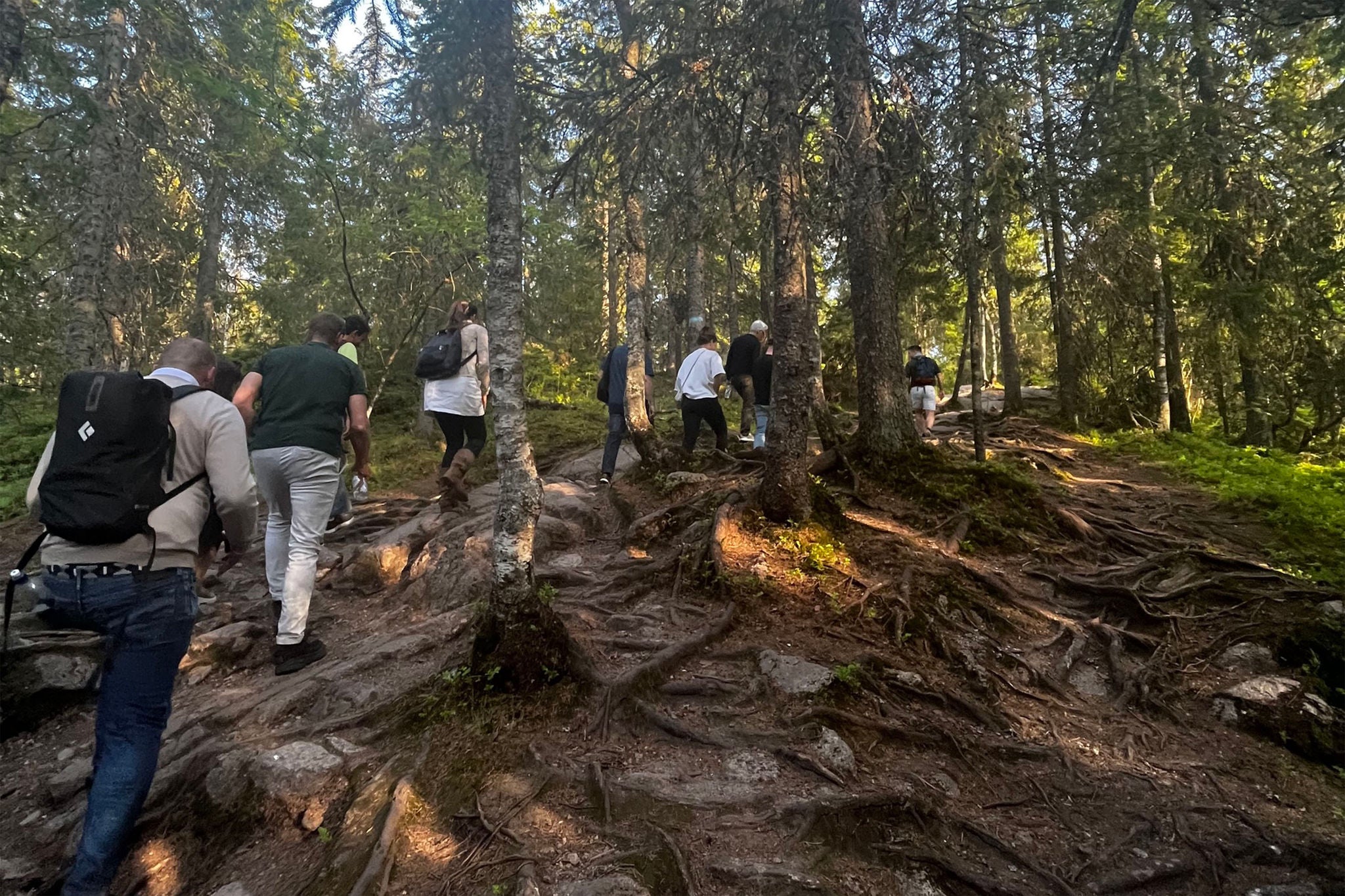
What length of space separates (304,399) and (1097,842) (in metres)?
5.48

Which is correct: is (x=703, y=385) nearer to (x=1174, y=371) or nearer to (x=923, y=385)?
(x=923, y=385)

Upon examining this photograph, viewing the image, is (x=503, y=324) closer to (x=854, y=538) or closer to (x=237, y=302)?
(x=854, y=538)

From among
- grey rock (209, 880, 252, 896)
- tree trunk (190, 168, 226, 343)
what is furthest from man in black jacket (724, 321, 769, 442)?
tree trunk (190, 168, 226, 343)

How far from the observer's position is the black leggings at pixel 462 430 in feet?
24.0

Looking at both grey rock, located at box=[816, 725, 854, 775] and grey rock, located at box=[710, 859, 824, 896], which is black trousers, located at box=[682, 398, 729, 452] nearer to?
grey rock, located at box=[816, 725, 854, 775]

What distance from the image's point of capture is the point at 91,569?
2.75 meters

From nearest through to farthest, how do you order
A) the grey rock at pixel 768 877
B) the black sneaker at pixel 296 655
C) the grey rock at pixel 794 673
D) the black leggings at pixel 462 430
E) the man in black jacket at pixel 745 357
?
the grey rock at pixel 768 877 < the grey rock at pixel 794 673 < the black sneaker at pixel 296 655 < the black leggings at pixel 462 430 < the man in black jacket at pixel 745 357

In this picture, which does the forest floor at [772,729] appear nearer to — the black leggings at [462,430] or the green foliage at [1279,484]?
the green foliage at [1279,484]

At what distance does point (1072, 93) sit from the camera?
23.7 ft

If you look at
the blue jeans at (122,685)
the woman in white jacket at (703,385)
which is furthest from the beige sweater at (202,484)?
the woman in white jacket at (703,385)

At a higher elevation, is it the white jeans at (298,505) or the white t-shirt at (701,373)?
the white t-shirt at (701,373)

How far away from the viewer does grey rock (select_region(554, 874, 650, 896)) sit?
2684 mm

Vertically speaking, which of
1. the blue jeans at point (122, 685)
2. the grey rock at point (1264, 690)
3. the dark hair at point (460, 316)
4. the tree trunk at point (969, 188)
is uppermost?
the tree trunk at point (969, 188)

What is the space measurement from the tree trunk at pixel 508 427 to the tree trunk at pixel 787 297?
2.19 meters
